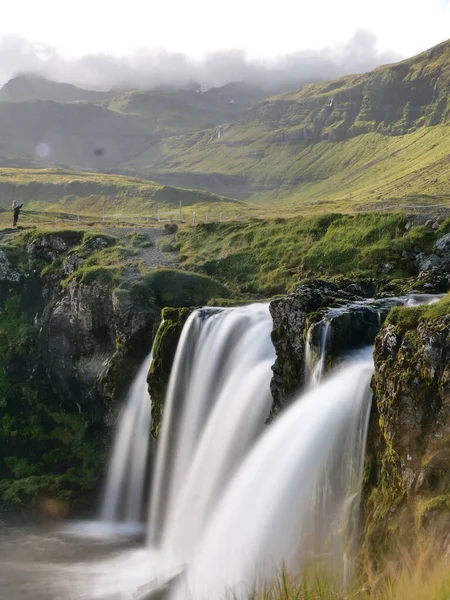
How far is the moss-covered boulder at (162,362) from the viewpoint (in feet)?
112

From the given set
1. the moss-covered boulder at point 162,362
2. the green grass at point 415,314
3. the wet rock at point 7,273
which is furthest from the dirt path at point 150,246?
the green grass at point 415,314

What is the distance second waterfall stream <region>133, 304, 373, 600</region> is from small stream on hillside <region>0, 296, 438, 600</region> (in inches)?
1.9

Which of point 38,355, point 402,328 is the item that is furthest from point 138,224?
point 402,328

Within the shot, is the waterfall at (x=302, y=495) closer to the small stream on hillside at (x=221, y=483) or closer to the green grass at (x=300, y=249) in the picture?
the small stream on hillside at (x=221, y=483)

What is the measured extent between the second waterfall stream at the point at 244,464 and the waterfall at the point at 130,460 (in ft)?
9.20

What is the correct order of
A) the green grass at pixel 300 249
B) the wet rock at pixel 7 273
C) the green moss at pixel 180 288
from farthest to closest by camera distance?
1. the wet rock at pixel 7 273
2. the green moss at pixel 180 288
3. the green grass at pixel 300 249

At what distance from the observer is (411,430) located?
15781 millimetres

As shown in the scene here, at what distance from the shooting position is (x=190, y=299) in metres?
43.0

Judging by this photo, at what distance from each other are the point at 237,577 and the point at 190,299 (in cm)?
2602

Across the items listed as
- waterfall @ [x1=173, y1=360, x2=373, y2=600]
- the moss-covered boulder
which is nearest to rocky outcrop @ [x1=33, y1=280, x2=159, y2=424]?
the moss-covered boulder

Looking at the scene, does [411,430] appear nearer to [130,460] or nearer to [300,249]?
[130,460]

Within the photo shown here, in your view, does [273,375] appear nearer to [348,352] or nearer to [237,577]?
[348,352]

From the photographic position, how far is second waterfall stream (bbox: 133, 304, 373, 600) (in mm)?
17938

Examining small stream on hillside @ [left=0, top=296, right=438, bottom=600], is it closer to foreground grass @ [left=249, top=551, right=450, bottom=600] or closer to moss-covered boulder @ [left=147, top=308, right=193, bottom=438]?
moss-covered boulder @ [left=147, top=308, right=193, bottom=438]
